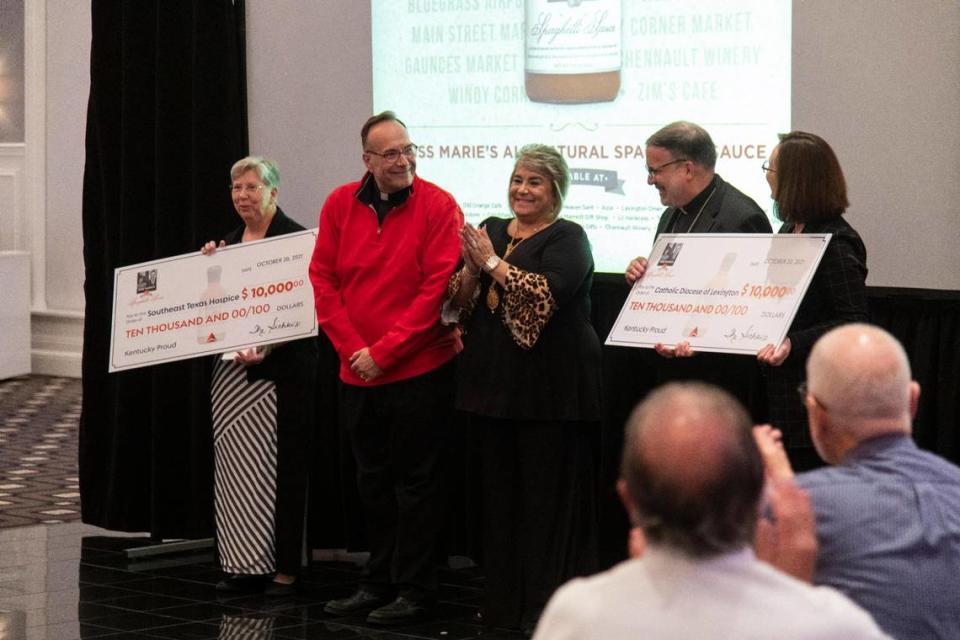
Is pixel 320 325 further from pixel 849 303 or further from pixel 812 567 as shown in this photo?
pixel 812 567

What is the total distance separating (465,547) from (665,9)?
7.22 feet

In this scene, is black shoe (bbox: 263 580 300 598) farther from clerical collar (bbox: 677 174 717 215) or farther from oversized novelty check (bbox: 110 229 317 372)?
clerical collar (bbox: 677 174 717 215)

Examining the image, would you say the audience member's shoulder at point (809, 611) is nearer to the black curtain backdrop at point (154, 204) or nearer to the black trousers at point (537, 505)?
the black trousers at point (537, 505)

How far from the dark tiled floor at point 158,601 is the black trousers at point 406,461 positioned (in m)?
0.24

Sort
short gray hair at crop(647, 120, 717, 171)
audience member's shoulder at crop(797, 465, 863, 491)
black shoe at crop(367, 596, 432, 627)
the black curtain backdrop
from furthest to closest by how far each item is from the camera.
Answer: the black curtain backdrop → black shoe at crop(367, 596, 432, 627) → short gray hair at crop(647, 120, 717, 171) → audience member's shoulder at crop(797, 465, 863, 491)

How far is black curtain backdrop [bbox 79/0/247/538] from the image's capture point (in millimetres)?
5969

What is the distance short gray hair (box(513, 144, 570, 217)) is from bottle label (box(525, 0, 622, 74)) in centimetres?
81

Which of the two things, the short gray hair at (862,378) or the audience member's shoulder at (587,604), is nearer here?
the audience member's shoulder at (587,604)

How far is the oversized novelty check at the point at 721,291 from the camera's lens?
→ 400 centimetres

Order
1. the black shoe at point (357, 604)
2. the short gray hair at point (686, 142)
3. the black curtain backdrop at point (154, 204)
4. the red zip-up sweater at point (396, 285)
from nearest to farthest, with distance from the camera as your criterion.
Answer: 1. the short gray hair at point (686, 142)
2. the red zip-up sweater at point (396, 285)
3. the black shoe at point (357, 604)
4. the black curtain backdrop at point (154, 204)

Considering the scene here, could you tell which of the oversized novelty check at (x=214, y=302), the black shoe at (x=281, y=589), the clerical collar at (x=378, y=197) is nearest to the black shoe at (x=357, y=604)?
the black shoe at (x=281, y=589)

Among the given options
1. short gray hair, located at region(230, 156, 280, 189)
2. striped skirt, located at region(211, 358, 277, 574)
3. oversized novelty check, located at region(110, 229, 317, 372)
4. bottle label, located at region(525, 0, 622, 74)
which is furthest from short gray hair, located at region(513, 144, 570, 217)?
striped skirt, located at region(211, 358, 277, 574)

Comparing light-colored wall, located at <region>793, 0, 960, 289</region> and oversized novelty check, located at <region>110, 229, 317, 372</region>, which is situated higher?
light-colored wall, located at <region>793, 0, 960, 289</region>

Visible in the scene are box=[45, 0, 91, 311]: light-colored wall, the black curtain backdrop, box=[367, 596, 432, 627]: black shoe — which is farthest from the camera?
box=[45, 0, 91, 311]: light-colored wall
